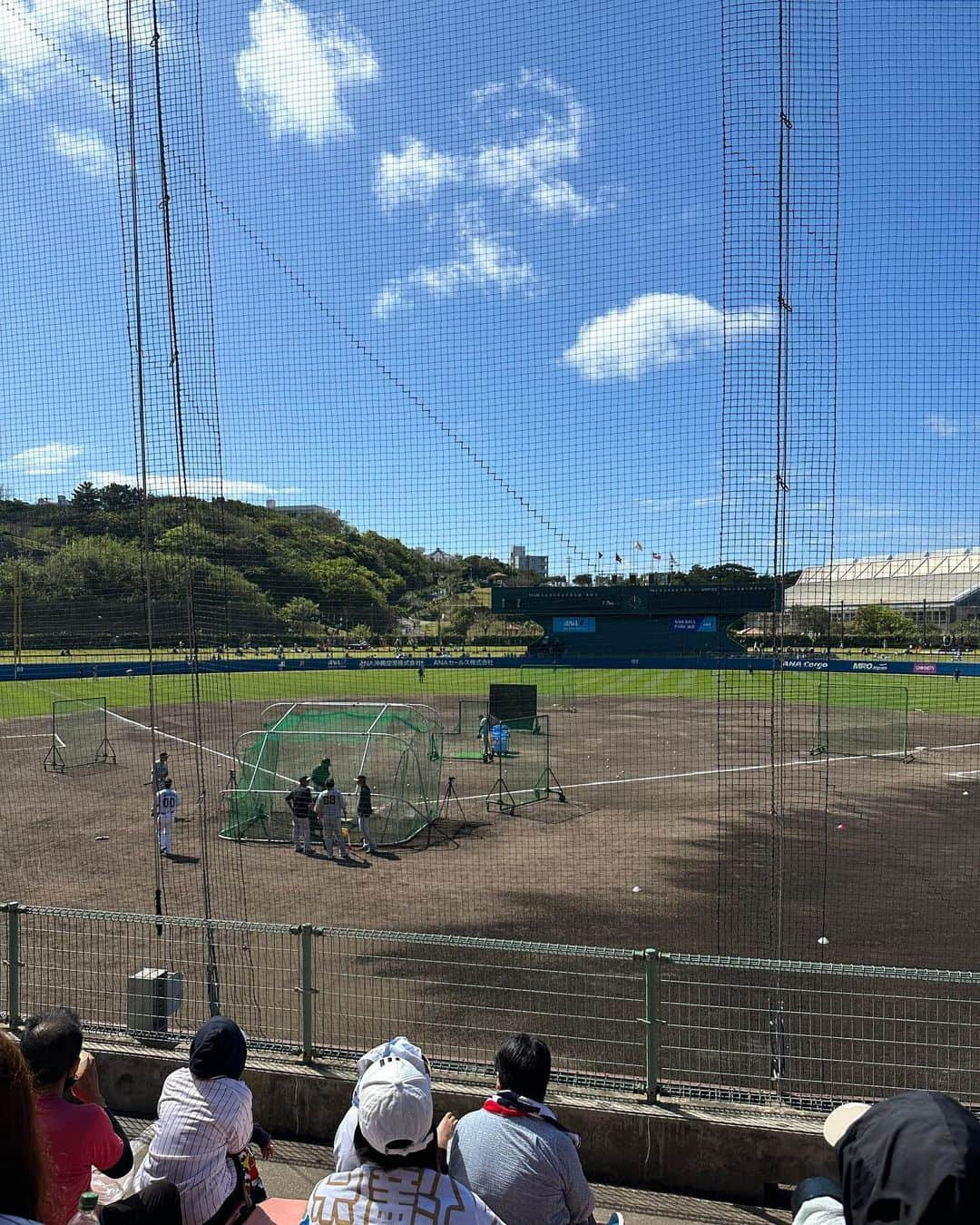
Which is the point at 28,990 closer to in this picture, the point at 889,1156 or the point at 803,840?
the point at 889,1156

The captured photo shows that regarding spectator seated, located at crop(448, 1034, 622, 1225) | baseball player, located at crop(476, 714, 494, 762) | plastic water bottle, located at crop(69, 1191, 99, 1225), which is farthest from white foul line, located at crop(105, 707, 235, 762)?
spectator seated, located at crop(448, 1034, 622, 1225)

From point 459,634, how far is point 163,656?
18.4 m

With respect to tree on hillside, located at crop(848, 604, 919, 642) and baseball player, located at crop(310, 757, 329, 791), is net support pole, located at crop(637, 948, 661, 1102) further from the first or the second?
baseball player, located at crop(310, 757, 329, 791)

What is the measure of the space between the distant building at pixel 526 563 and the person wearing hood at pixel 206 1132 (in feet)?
14.0

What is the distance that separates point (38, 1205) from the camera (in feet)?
3.57

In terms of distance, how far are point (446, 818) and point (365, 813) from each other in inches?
93.6

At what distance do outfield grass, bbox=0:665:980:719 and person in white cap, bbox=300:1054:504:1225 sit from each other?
21102 mm

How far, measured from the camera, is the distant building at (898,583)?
496 centimetres

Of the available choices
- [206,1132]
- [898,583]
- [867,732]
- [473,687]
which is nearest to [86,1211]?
[206,1132]

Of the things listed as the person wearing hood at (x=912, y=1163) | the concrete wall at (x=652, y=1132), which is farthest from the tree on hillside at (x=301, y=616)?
the person wearing hood at (x=912, y=1163)

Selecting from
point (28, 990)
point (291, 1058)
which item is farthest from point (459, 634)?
point (291, 1058)

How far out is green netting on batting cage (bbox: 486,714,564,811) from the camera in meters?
14.5

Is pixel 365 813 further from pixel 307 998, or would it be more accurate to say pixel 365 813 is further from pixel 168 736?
pixel 168 736

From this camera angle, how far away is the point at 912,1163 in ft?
3.81
